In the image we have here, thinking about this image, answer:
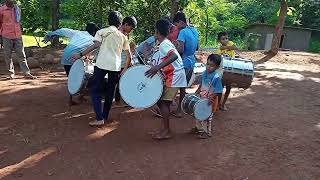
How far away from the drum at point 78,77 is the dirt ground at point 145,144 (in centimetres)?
52

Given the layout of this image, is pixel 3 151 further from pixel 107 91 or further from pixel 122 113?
pixel 122 113

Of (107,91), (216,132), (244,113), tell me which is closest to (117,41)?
(107,91)

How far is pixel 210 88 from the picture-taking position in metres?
5.92

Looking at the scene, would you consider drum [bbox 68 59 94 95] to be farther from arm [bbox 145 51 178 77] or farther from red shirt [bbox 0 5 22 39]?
red shirt [bbox 0 5 22 39]

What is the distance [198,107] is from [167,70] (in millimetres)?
640

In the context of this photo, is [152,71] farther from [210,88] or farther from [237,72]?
[237,72]

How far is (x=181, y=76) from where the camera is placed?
224 inches

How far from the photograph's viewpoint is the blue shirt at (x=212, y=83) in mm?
5879

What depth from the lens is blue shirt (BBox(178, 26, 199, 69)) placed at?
654 cm

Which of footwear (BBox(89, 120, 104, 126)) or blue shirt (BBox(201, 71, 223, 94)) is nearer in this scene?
blue shirt (BBox(201, 71, 223, 94))

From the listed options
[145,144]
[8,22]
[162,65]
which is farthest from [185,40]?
[8,22]

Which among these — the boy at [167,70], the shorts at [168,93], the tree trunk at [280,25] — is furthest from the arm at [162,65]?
the tree trunk at [280,25]

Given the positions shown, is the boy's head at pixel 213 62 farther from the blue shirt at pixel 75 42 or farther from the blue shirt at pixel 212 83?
the blue shirt at pixel 75 42

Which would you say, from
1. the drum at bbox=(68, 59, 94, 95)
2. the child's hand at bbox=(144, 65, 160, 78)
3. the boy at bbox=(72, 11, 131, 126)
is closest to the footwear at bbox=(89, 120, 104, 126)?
the boy at bbox=(72, 11, 131, 126)
